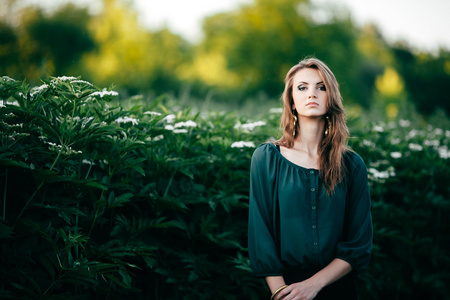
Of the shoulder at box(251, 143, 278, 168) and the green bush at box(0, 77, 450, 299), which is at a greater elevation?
the shoulder at box(251, 143, 278, 168)

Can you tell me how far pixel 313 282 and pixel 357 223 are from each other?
0.47 m

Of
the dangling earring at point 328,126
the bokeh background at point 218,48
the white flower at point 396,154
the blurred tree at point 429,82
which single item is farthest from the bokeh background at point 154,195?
the blurred tree at point 429,82

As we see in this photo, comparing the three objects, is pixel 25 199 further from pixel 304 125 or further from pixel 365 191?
pixel 365 191

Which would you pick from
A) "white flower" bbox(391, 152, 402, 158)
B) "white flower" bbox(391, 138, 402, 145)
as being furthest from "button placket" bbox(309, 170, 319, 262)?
"white flower" bbox(391, 138, 402, 145)

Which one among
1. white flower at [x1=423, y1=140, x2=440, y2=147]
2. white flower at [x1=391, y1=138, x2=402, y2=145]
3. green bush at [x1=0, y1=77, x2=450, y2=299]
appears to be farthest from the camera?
white flower at [x1=423, y1=140, x2=440, y2=147]

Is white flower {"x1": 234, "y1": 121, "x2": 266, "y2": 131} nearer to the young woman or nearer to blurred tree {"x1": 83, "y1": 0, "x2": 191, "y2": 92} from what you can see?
the young woman

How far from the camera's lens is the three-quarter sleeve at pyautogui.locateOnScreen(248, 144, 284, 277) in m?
2.37

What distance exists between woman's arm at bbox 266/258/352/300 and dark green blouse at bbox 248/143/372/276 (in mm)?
41

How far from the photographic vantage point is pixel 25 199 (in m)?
2.62

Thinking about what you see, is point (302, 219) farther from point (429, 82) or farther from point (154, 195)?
point (429, 82)

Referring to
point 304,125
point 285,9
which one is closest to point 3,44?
point 304,125

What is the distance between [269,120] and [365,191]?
2.22 meters

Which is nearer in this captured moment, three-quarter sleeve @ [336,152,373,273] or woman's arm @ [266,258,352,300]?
woman's arm @ [266,258,352,300]

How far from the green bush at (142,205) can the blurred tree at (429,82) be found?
3536 centimetres
